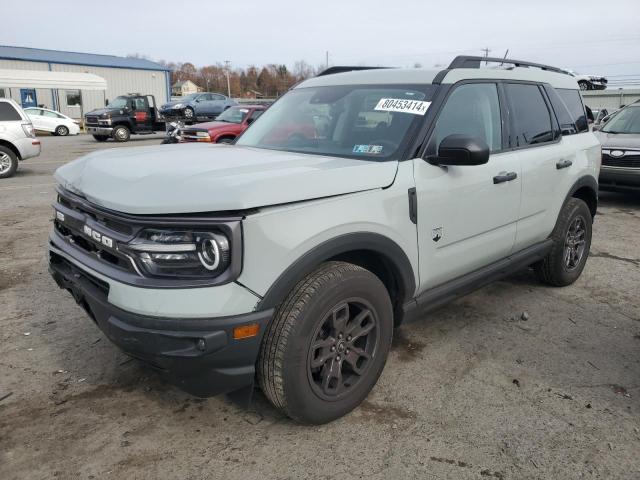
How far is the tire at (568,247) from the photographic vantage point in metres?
4.55

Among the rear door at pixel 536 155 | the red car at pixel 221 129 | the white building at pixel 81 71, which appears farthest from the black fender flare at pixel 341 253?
the white building at pixel 81 71

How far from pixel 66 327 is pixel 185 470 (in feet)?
6.73

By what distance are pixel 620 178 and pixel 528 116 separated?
17.5 ft

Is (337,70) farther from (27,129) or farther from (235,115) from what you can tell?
(27,129)

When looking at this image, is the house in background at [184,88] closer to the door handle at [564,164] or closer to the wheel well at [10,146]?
the wheel well at [10,146]

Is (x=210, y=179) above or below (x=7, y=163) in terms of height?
above

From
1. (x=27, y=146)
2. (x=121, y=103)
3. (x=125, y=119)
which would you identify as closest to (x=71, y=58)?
(x=121, y=103)

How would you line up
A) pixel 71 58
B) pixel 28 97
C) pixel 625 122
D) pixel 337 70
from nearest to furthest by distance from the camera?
1. pixel 337 70
2. pixel 625 122
3. pixel 28 97
4. pixel 71 58

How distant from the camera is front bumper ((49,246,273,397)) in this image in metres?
2.21

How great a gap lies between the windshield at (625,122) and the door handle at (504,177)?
22.1 ft

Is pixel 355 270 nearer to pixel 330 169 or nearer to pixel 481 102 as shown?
pixel 330 169

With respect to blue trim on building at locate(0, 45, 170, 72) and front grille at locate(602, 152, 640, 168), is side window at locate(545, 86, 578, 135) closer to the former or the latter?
front grille at locate(602, 152, 640, 168)

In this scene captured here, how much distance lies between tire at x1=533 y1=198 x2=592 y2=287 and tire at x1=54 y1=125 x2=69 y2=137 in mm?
27738

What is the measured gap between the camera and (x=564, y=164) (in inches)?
171
